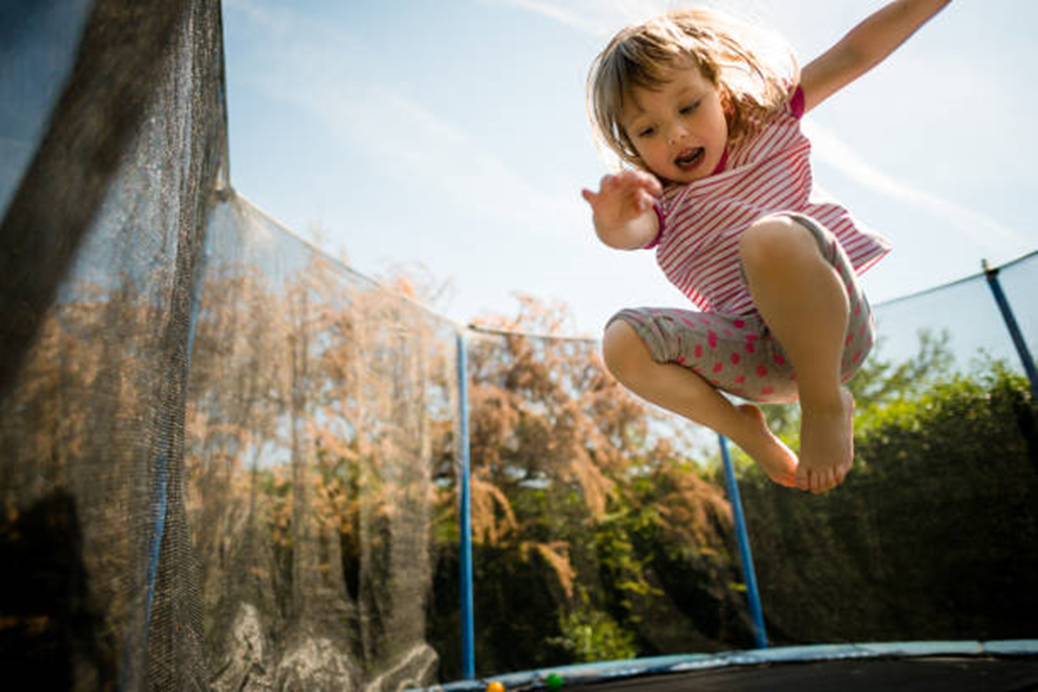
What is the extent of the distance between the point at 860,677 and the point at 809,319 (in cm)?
183

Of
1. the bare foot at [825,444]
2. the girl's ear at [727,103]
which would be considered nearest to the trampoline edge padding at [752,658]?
the bare foot at [825,444]

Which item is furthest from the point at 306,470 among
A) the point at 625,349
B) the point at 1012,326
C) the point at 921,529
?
the point at 1012,326

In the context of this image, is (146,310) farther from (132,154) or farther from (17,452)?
(17,452)

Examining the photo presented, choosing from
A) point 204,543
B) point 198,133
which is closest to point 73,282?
point 198,133

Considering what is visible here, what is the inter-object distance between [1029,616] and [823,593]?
75 cm

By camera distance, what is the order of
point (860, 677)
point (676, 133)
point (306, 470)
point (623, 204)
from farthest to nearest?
point (860, 677) → point (306, 470) → point (676, 133) → point (623, 204)

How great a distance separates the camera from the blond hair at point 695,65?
110cm

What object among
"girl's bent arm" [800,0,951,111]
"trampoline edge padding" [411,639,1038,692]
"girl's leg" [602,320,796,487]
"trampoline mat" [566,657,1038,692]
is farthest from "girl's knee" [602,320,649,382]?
"trampoline edge padding" [411,639,1038,692]

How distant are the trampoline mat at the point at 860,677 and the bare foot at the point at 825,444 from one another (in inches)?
50.5

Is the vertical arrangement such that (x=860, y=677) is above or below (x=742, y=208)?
below

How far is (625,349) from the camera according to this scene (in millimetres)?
1041

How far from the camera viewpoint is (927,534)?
2.63 m

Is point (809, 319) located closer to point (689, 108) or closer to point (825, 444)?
point (825, 444)

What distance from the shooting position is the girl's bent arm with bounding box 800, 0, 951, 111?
1.17m
